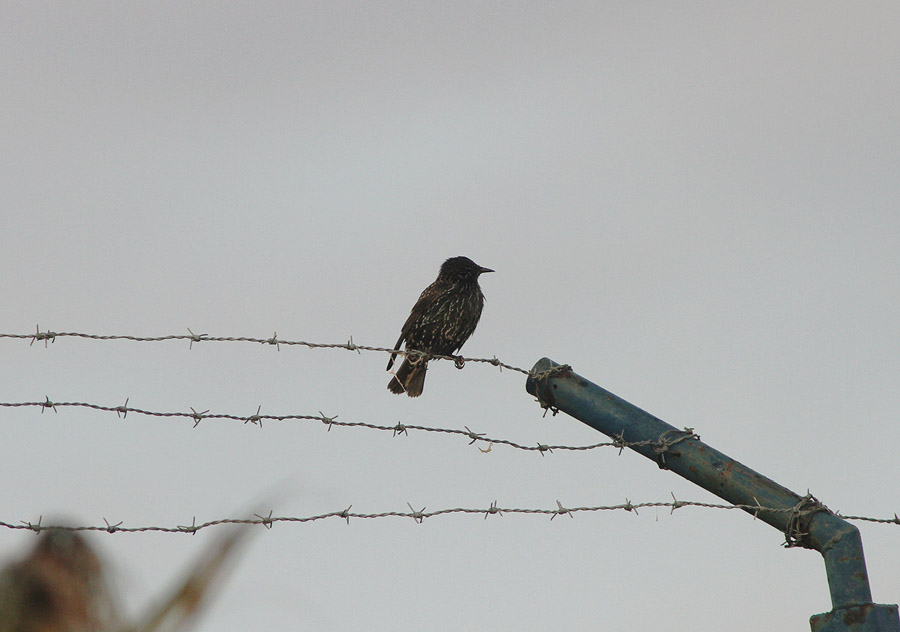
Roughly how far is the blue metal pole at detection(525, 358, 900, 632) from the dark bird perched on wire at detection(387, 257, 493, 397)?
172 inches

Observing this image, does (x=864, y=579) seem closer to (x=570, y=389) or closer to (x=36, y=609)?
Result: (x=570, y=389)

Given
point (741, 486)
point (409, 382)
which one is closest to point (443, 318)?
point (409, 382)

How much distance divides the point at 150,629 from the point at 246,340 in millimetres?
2679

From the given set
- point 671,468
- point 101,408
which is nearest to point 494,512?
point 671,468

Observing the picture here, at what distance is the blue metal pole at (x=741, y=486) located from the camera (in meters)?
2.96

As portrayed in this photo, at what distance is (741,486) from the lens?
10.3 feet

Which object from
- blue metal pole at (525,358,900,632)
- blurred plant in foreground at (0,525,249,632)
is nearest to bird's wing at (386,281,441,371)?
blue metal pole at (525,358,900,632)

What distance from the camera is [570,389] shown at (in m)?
3.37

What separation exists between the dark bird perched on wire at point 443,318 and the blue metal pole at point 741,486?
438cm

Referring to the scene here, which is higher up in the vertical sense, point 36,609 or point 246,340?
point 246,340

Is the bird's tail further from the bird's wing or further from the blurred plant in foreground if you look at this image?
the blurred plant in foreground

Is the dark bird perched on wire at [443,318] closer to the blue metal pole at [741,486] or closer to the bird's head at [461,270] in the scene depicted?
the bird's head at [461,270]

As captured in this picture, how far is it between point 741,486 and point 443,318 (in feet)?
15.8

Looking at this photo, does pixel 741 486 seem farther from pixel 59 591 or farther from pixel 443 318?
pixel 443 318
